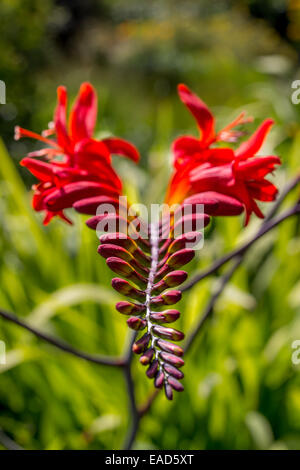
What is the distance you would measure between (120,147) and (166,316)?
319mm

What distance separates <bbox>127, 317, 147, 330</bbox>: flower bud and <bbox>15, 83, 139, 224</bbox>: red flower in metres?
0.18

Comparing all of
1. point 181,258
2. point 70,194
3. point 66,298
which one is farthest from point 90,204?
point 66,298

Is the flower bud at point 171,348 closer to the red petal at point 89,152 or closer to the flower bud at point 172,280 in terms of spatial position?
the flower bud at point 172,280

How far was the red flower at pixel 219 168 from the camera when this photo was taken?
0.57 meters

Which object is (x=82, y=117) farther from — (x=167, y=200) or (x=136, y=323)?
(x=136, y=323)

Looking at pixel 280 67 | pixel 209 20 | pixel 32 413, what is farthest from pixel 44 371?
pixel 209 20

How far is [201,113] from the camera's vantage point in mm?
638

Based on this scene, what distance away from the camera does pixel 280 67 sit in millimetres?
2297

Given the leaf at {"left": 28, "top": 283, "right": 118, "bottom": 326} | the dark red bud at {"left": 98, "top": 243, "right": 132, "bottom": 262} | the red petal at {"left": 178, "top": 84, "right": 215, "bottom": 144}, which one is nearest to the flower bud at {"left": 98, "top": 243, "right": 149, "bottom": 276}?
the dark red bud at {"left": 98, "top": 243, "right": 132, "bottom": 262}

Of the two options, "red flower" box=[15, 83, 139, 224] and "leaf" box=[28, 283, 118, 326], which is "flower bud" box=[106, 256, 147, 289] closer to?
"red flower" box=[15, 83, 139, 224]

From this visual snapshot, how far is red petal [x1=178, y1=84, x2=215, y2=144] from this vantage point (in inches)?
24.6

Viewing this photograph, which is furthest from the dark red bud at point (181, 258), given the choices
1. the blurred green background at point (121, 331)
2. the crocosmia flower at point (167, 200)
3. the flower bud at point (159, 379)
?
the blurred green background at point (121, 331)
